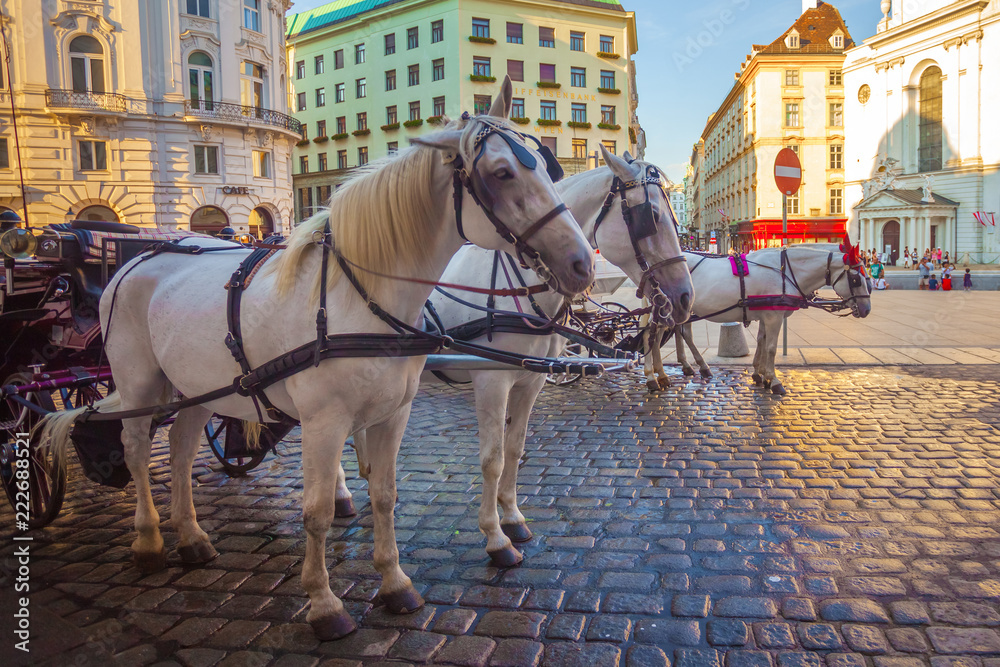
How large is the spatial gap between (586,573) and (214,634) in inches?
71.3

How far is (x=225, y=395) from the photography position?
3033 millimetres

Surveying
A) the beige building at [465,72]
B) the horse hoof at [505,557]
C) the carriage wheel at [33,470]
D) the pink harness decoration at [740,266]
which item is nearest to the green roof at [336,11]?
the beige building at [465,72]

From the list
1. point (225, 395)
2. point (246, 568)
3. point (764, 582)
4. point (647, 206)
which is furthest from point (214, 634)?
point (647, 206)

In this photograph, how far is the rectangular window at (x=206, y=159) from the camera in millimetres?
29853

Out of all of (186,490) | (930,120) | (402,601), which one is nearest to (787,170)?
(402,601)

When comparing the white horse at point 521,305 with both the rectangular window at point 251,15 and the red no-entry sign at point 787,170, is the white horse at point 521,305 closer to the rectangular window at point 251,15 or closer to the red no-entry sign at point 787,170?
the red no-entry sign at point 787,170

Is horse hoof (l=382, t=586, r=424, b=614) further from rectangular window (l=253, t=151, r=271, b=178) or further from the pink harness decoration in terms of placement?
rectangular window (l=253, t=151, r=271, b=178)

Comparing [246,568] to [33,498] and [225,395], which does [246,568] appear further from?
[33,498]

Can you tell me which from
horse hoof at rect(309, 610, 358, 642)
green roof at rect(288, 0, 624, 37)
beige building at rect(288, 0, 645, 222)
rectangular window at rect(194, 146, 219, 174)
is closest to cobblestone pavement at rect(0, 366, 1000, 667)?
horse hoof at rect(309, 610, 358, 642)

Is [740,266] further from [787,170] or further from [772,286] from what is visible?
[787,170]

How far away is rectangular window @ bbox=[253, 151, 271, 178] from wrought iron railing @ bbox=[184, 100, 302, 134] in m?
1.53

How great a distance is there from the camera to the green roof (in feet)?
150

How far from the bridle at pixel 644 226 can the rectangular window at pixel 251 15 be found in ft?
108

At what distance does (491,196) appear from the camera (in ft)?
8.20
